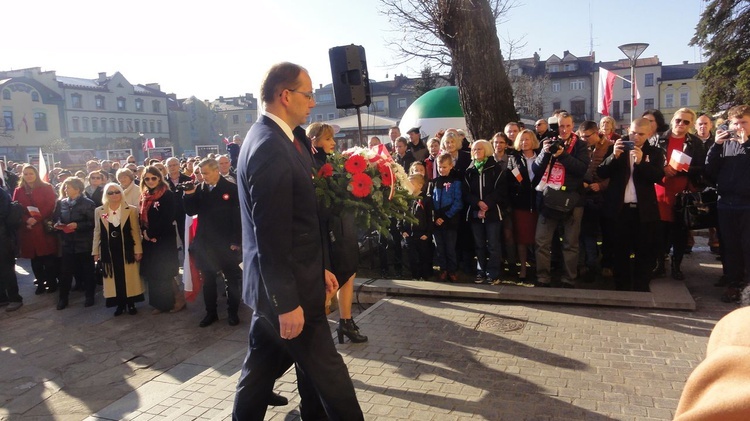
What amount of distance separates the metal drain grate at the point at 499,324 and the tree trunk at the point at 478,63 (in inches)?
176

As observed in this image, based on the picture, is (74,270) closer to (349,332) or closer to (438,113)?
(349,332)

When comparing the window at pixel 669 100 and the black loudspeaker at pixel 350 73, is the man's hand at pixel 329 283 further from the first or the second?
the window at pixel 669 100

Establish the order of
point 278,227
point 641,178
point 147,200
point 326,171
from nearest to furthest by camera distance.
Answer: point 278,227, point 326,171, point 641,178, point 147,200

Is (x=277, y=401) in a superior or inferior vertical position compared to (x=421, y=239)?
inferior

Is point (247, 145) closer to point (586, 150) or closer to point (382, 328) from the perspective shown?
point (382, 328)

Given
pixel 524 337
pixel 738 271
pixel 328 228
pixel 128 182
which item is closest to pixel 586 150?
pixel 738 271

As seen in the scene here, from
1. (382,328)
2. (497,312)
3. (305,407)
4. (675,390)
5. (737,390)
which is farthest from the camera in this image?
(497,312)

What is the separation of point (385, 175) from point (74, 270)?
6.37m

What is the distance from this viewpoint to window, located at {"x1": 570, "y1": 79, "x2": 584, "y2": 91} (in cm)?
7056

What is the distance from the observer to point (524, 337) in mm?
5340

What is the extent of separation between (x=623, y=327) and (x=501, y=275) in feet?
8.44

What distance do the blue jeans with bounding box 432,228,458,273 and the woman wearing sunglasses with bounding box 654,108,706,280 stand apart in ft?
8.56

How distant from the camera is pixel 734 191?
238 inches

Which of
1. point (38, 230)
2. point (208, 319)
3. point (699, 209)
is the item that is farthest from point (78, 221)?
point (699, 209)
